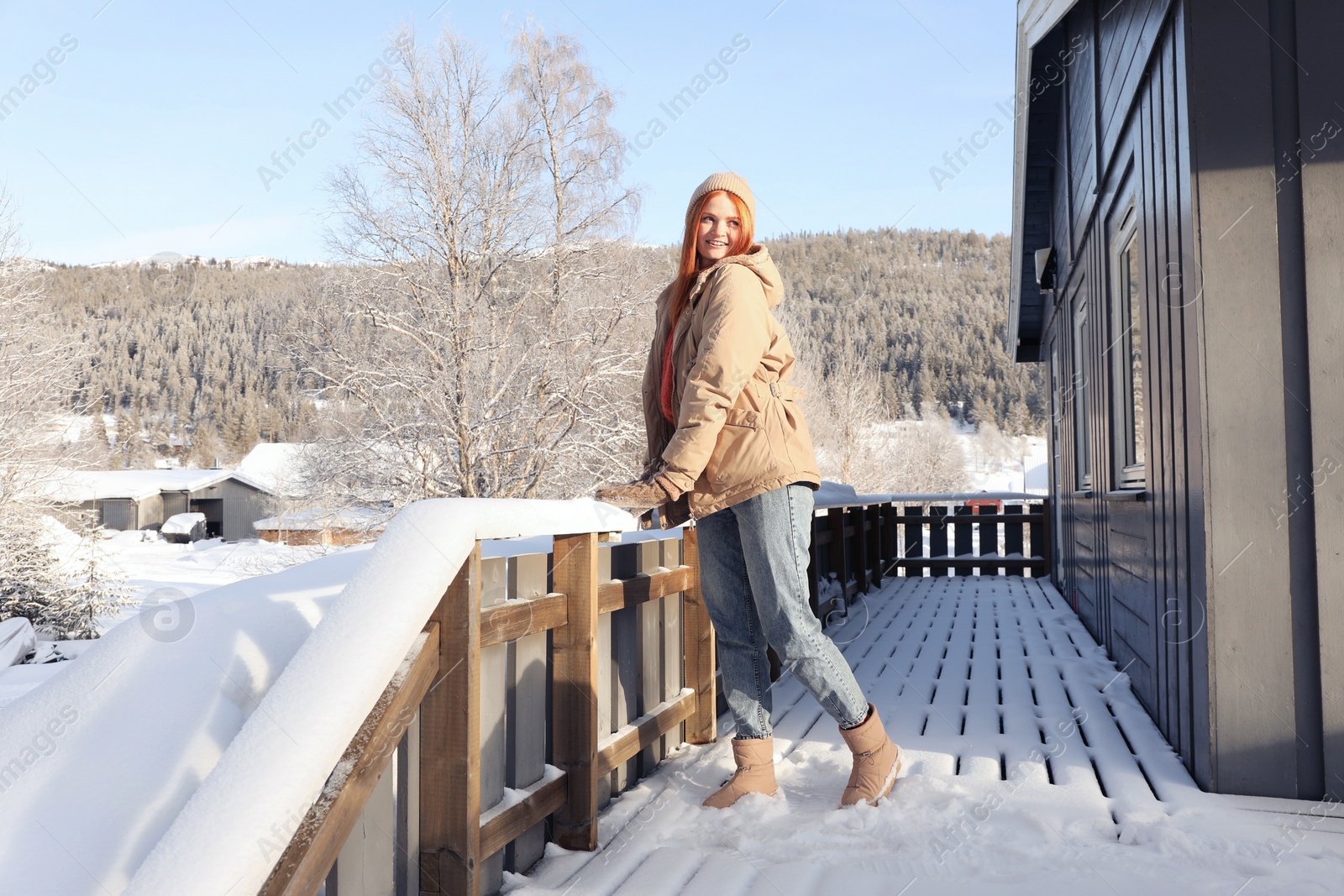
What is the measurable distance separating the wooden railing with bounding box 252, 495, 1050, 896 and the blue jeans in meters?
0.30

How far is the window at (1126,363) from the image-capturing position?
3711 millimetres

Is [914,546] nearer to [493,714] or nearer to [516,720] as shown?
[516,720]

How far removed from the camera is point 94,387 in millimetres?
18844

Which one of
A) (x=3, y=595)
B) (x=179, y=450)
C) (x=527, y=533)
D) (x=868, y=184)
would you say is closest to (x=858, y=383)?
(x=868, y=184)

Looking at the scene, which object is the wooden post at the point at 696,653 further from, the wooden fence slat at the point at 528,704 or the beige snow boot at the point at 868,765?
the wooden fence slat at the point at 528,704

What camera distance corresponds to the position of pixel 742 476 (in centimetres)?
211

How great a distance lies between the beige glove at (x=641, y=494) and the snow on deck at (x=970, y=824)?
0.77 metres

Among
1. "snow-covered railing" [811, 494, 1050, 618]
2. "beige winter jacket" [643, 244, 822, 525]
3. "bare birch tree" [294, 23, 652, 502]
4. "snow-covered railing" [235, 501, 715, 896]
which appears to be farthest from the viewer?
"bare birch tree" [294, 23, 652, 502]

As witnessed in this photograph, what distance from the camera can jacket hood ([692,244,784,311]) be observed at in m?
2.19

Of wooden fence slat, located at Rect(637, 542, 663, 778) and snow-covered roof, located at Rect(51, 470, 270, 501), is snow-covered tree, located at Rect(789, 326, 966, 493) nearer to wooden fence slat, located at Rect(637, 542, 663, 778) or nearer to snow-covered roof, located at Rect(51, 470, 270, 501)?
wooden fence slat, located at Rect(637, 542, 663, 778)

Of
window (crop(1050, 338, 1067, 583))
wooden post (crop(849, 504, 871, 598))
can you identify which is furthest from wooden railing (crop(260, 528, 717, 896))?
window (crop(1050, 338, 1067, 583))

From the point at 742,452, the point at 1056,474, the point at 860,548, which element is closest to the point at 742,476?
the point at 742,452

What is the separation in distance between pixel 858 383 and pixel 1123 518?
95.1 ft

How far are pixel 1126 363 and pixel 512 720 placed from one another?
11.8ft
